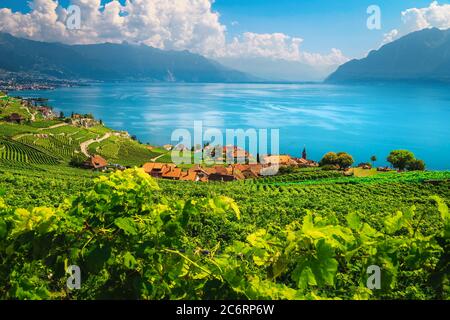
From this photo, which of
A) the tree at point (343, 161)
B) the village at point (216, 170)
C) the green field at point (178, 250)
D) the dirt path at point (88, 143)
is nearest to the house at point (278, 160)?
the village at point (216, 170)

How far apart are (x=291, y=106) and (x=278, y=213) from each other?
392ft

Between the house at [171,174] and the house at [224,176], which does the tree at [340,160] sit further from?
the house at [171,174]

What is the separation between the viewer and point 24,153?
174 feet

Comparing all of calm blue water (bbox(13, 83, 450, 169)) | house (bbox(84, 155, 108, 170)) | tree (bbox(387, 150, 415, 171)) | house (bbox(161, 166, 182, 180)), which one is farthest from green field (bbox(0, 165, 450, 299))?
calm blue water (bbox(13, 83, 450, 169))

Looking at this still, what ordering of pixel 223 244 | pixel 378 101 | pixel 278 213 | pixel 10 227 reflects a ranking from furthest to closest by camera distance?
pixel 378 101 → pixel 278 213 → pixel 223 244 → pixel 10 227

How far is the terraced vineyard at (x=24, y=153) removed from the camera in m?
50.7

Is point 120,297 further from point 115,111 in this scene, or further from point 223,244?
point 115,111

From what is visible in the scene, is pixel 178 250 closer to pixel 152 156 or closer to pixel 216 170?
pixel 216 170

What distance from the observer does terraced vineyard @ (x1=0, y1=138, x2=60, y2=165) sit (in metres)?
50.7

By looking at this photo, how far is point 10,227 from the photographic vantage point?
1.88 m

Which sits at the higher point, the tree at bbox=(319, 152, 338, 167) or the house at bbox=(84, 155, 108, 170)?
the tree at bbox=(319, 152, 338, 167)

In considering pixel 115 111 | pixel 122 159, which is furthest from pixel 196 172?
pixel 115 111

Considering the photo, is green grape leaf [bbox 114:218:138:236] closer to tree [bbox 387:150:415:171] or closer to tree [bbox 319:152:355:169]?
tree [bbox 319:152:355:169]

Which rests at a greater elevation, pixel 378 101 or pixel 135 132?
pixel 378 101
